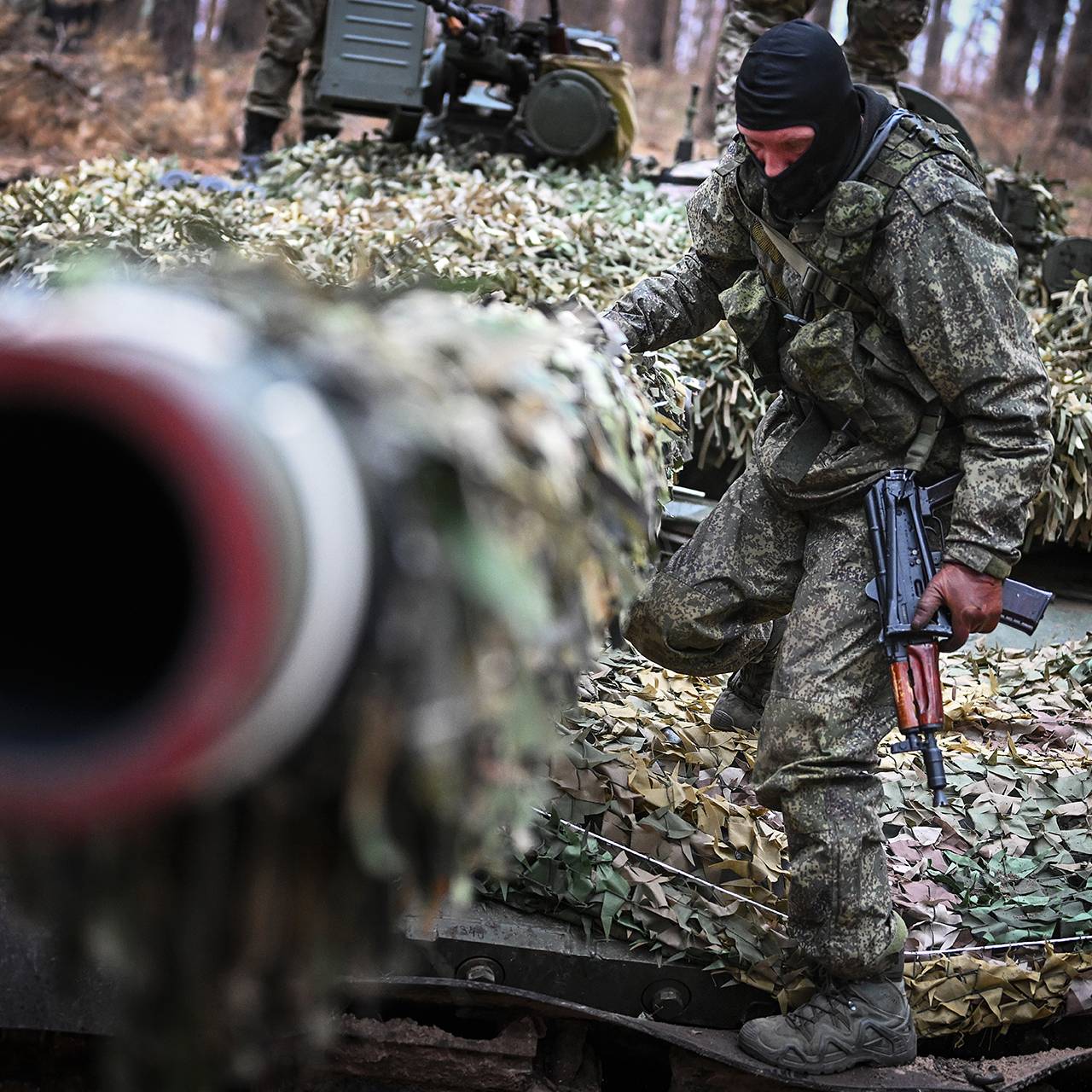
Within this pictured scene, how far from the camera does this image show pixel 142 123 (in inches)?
610

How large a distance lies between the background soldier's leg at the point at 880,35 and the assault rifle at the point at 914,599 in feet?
19.2

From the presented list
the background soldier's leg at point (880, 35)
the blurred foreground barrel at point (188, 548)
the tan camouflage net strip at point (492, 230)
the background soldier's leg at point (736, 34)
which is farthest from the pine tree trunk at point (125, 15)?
the blurred foreground barrel at point (188, 548)

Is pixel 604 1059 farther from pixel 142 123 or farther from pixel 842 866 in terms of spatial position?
pixel 142 123

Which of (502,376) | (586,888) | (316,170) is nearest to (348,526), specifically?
(502,376)

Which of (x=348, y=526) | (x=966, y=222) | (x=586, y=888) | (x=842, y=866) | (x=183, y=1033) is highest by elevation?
(x=966, y=222)

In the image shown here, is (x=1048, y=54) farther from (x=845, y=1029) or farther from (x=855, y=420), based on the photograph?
(x=845, y=1029)

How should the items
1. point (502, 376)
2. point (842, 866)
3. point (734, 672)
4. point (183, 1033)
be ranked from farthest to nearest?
1. point (734, 672)
2. point (842, 866)
3. point (502, 376)
4. point (183, 1033)

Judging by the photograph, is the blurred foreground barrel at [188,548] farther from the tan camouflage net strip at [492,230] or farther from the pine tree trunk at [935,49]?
the pine tree trunk at [935,49]

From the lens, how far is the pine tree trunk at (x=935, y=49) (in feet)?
86.2

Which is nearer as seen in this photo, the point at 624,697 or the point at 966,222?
the point at 966,222

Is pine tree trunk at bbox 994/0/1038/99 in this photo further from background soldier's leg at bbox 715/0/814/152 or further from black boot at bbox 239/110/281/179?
black boot at bbox 239/110/281/179

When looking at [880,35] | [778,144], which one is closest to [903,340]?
[778,144]

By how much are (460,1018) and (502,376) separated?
2.13 m

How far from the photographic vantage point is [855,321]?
3.47 meters
